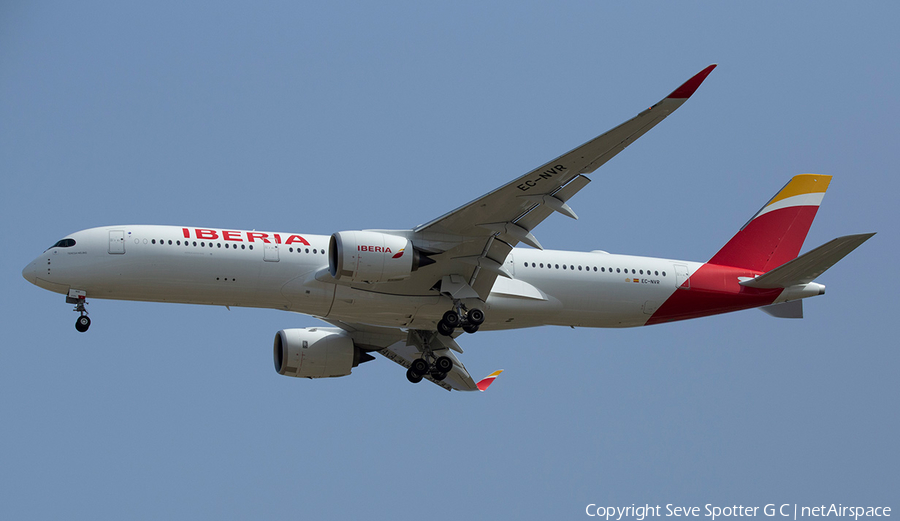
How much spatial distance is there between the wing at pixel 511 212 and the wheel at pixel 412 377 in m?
4.78

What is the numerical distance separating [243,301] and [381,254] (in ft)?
13.9

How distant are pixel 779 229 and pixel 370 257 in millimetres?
14941

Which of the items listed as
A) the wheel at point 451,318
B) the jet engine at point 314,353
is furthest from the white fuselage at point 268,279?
the jet engine at point 314,353

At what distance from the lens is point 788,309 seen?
29.5 m

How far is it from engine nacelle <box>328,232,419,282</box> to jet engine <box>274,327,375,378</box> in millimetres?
6978

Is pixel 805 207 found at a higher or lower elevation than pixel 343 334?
higher

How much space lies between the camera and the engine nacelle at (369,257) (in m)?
24.2

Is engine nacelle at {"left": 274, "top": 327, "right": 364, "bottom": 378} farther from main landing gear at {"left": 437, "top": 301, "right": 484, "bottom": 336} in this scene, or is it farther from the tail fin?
the tail fin

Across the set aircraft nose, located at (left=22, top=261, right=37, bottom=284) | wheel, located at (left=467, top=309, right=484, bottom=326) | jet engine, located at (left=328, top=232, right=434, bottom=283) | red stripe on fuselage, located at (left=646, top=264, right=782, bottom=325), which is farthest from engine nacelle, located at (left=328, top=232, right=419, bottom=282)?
red stripe on fuselage, located at (left=646, top=264, right=782, bottom=325)

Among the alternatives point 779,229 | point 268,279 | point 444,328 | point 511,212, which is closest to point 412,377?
point 444,328

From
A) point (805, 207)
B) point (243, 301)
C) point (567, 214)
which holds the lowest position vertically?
point (243, 301)

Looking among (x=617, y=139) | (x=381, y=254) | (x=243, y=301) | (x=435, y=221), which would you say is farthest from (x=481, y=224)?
(x=243, y=301)

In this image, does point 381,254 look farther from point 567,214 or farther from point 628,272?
point 628,272

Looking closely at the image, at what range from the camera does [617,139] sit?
69.5ft
